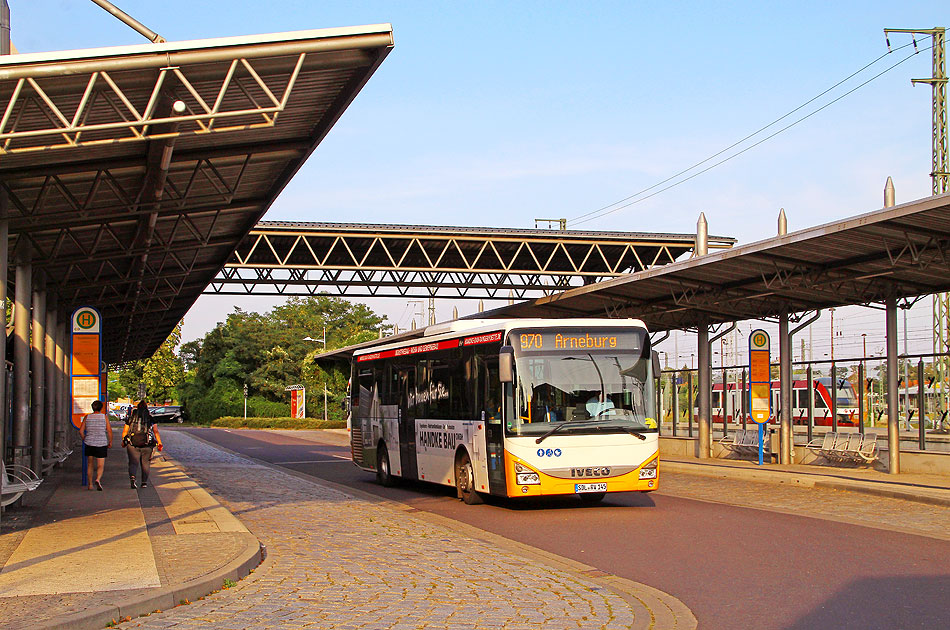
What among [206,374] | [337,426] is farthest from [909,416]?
[206,374]

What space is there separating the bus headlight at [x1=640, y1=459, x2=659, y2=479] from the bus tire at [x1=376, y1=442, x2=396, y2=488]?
750 cm

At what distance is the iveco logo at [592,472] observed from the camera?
54.1 feet

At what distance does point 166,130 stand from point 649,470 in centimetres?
896

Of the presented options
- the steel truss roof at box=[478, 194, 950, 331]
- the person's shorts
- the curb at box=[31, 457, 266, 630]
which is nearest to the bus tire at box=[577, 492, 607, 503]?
the steel truss roof at box=[478, 194, 950, 331]

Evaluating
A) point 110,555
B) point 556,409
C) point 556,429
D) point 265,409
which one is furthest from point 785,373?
point 265,409

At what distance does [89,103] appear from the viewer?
38.2 feet

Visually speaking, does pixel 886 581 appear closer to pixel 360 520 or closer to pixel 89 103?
pixel 360 520

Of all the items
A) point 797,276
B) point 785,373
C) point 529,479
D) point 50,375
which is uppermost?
point 797,276

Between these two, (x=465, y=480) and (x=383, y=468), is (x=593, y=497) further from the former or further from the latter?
(x=383, y=468)

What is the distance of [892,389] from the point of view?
21.8 metres

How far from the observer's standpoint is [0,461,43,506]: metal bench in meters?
13.0

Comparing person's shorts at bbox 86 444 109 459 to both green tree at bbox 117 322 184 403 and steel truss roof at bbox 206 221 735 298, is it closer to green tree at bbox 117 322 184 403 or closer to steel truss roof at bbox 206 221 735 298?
steel truss roof at bbox 206 221 735 298

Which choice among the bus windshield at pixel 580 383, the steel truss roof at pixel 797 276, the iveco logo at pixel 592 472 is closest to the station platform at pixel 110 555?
the bus windshield at pixel 580 383

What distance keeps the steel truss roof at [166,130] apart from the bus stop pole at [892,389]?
12747 mm
